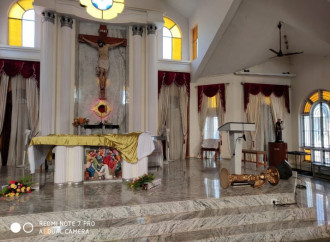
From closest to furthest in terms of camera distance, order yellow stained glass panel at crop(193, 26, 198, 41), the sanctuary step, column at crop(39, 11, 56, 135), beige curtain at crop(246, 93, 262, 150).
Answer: the sanctuary step, column at crop(39, 11, 56, 135), beige curtain at crop(246, 93, 262, 150), yellow stained glass panel at crop(193, 26, 198, 41)

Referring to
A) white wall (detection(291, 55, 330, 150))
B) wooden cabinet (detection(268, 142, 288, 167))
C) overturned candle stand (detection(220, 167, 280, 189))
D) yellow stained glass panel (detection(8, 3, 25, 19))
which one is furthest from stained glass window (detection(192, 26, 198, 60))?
overturned candle stand (detection(220, 167, 280, 189))

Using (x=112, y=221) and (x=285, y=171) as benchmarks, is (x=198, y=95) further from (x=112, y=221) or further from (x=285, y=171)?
(x=112, y=221)

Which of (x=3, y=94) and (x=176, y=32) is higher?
(x=176, y=32)

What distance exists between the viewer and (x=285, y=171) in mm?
5223

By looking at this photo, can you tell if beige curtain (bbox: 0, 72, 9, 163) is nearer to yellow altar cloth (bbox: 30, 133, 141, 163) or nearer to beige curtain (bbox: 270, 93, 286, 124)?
yellow altar cloth (bbox: 30, 133, 141, 163)

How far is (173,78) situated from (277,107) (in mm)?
4414

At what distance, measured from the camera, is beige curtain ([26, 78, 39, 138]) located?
8.00 m

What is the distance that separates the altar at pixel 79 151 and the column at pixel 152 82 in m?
3.74

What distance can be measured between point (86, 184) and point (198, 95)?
621 centimetres

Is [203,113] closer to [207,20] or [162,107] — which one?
[162,107]

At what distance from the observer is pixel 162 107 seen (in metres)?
9.28

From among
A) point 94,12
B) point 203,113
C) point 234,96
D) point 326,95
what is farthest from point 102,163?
point 326,95

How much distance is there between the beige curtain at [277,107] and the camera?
9.82 m

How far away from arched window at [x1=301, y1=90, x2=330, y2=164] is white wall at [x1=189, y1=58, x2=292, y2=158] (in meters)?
0.71
